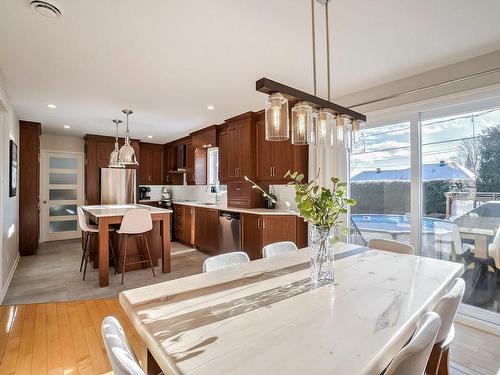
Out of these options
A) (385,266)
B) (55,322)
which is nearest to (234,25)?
(385,266)

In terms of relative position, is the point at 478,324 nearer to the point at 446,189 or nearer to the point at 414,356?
the point at 446,189

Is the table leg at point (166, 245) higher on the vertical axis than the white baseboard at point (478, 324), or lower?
higher

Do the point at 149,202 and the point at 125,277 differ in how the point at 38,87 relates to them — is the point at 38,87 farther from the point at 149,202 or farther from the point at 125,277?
the point at 149,202

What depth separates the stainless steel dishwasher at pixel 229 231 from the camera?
4203mm

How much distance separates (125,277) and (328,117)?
344 centimetres

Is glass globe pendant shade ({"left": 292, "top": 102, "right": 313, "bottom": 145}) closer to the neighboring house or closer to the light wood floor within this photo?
the light wood floor

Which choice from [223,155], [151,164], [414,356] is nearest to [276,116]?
[414,356]

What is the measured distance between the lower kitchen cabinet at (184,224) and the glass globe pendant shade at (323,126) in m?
4.15

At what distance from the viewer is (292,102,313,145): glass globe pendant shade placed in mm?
1492

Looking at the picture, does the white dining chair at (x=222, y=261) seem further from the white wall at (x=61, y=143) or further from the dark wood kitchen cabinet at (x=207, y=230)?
the white wall at (x=61, y=143)

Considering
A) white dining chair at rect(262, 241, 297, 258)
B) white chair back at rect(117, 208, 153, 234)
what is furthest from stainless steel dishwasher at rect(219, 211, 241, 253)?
white dining chair at rect(262, 241, 297, 258)

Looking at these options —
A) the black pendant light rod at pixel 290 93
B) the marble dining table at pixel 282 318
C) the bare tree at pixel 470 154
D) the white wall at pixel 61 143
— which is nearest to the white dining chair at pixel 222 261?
the marble dining table at pixel 282 318

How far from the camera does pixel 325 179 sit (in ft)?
11.2

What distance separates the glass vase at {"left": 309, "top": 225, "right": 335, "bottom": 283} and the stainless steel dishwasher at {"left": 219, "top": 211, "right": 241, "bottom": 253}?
2804 millimetres
